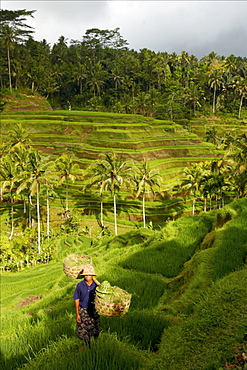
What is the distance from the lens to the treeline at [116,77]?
191 ft

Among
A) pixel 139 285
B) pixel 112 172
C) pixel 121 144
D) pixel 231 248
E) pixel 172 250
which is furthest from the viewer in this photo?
pixel 121 144

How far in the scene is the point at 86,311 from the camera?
11.6 ft

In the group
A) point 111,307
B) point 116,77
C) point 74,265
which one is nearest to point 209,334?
point 111,307

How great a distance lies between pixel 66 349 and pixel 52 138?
34.0 m

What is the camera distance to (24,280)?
14500mm

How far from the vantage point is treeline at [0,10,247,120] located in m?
58.2

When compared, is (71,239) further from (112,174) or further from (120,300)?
(120,300)

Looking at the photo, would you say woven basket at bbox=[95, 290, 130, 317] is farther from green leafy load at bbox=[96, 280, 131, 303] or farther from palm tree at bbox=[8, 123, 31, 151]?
palm tree at bbox=[8, 123, 31, 151]

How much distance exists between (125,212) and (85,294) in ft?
73.7

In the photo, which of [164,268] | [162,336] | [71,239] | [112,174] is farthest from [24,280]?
[162,336]

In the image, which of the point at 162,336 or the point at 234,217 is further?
the point at 234,217

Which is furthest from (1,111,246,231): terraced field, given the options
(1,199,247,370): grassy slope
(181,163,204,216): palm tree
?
(1,199,247,370): grassy slope

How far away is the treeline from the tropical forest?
432 mm

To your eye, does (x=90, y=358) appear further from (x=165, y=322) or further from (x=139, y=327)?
(x=165, y=322)
